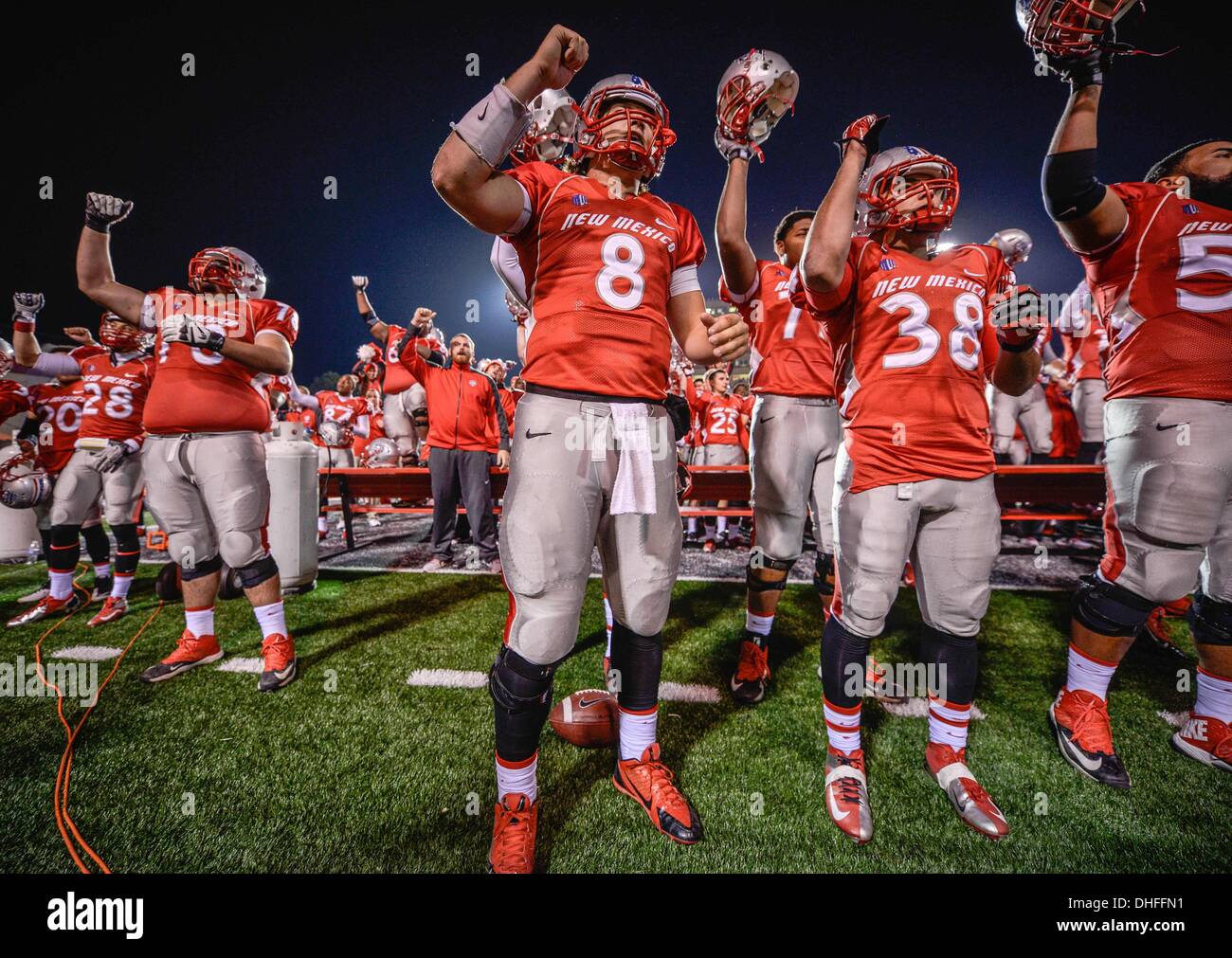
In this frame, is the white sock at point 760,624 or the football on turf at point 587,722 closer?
the football on turf at point 587,722

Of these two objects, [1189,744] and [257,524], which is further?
[257,524]

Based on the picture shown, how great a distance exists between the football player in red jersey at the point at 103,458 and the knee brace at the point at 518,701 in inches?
178

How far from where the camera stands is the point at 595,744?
92.9 inches

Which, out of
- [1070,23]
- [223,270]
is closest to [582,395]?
[1070,23]

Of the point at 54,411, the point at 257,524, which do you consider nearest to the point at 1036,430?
the point at 257,524

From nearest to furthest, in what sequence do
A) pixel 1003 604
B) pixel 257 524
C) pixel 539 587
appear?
pixel 539 587, pixel 257 524, pixel 1003 604

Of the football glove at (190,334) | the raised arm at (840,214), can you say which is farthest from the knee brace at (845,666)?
the football glove at (190,334)

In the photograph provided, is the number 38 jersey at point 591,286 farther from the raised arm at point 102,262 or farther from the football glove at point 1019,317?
the raised arm at point 102,262

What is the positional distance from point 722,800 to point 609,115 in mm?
2740

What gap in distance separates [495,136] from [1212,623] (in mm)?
3740

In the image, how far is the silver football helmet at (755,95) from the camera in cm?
194

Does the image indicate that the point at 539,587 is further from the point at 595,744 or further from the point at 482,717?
the point at 482,717

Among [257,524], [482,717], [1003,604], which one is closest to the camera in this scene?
[482,717]

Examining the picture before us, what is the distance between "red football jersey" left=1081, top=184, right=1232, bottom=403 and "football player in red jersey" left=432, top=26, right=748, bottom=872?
6.77 ft
